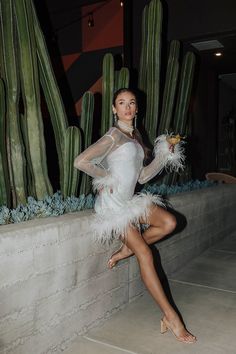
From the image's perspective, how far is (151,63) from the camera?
3.54 metres

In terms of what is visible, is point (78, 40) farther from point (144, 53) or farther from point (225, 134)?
point (225, 134)

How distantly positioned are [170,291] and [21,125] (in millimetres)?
1656

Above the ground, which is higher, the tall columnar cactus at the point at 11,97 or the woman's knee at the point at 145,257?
the tall columnar cactus at the point at 11,97

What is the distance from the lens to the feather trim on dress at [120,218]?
212 cm

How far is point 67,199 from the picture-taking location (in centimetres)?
250

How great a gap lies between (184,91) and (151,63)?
78cm

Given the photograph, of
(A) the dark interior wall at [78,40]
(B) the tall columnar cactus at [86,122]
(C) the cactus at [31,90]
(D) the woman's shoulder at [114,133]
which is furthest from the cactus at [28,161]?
(A) the dark interior wall at [78,40]

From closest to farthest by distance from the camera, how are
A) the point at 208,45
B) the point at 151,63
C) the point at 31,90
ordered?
the point at 31,90 → the point at 151,63 → the point at 208,45

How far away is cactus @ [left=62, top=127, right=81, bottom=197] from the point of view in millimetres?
2449

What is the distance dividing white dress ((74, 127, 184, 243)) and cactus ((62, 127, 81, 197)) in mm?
325

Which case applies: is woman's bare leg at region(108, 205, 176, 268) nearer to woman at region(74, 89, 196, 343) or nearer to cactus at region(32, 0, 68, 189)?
woman at region(74, 89, 196, 343)

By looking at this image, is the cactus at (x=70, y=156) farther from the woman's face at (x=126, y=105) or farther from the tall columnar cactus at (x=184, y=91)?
the tall columnar cactus at (x=184, y=91)

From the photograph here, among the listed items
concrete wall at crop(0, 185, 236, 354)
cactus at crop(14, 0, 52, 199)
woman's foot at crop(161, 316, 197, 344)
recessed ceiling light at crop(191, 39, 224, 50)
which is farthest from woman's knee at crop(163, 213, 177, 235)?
recessed ceiling light at crop(191, 39, 224, 50)

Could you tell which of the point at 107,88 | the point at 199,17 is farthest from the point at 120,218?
the point at 199,17
